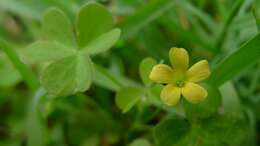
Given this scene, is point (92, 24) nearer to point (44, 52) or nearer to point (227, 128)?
point (44, 52)

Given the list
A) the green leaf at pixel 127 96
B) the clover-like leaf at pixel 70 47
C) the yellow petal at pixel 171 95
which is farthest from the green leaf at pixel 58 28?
the yellow petal at pixel 171 95

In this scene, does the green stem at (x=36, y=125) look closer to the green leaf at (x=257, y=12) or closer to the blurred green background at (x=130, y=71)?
the blurred green background at (x=130, y=71)

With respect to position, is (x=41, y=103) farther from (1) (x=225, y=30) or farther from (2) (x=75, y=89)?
(1) (x=225, y=30)

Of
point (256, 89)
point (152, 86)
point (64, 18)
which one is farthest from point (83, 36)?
point (256, 89)

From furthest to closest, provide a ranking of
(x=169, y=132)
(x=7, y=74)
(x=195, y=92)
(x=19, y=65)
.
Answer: (x=7, y=74) < (x=19, y=65) < (x=169, y=132) < (x=195, y=92)

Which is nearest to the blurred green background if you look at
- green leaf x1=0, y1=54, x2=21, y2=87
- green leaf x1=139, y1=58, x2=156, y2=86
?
green leaf x1=0, y1=54, x2=21, y2=87

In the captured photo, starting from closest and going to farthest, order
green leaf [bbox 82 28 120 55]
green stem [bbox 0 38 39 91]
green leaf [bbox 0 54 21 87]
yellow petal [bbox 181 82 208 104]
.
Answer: yellow petal [bbox 181 82 208 104] < green leaf [bbox 82 28 120 55] < green stem [bbox 0 38 39 91] < green leaf [bbox 0 54 21 87]

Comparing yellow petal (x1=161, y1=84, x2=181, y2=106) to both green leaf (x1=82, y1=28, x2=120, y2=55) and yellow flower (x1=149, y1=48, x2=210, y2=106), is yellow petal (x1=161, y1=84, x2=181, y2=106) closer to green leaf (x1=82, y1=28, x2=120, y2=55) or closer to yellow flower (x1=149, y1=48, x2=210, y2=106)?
yellow flower (x1=149, y1=48, x2=210, y2=106)

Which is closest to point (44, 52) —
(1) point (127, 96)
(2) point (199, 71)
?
(1) point (127, 96)
